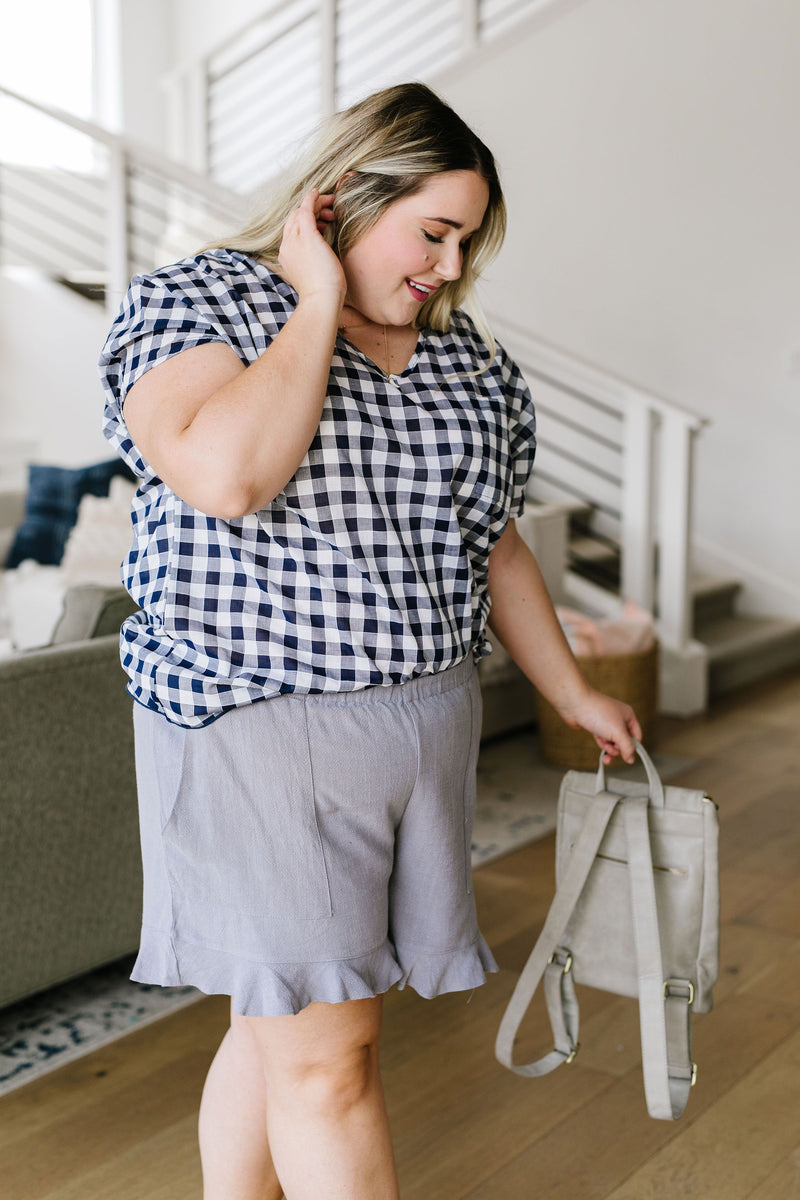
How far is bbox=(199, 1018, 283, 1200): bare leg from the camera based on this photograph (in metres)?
1.28

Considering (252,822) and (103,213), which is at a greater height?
(252,822)

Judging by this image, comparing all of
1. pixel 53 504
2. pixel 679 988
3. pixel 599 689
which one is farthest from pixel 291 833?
pixel 53 504

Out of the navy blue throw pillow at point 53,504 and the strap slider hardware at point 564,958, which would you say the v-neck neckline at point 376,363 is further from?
the navy blue throw pillow at point 53,504

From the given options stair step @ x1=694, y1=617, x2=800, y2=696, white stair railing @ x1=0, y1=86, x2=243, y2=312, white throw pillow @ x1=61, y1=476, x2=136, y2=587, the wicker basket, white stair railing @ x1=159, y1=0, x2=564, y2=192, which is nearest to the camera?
the wicker basket

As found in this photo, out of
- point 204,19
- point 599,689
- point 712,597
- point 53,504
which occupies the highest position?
point 204,19

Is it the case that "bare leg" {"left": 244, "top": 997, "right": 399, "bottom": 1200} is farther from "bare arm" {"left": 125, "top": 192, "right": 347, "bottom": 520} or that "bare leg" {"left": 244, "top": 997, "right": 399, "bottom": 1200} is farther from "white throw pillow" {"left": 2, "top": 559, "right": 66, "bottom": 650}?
"white throw pillow" {"left": 2, "top": 559, "right": 66, "bottom": 650}

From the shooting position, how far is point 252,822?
1.11 metres

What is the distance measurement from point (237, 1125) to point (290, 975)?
286mm

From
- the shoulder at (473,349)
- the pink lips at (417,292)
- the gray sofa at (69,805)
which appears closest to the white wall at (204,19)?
the gray sofa at (69,805)

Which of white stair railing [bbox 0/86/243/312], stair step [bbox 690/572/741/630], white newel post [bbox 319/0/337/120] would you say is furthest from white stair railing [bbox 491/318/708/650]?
white newel post [bbox 319/0/337/120]

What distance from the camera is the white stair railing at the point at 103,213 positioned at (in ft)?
16.3

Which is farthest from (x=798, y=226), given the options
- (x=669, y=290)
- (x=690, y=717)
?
(x=690, y=717)

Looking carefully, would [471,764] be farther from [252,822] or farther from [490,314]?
[490,314]

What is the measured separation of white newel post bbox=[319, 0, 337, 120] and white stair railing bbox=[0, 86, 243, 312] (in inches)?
31.6
